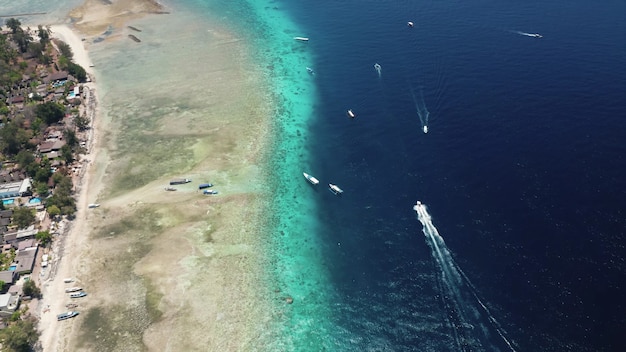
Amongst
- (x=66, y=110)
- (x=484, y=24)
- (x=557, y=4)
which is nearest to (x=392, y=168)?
(x=484, y=24)

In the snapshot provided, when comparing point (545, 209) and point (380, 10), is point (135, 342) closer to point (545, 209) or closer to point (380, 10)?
point (545, 209)

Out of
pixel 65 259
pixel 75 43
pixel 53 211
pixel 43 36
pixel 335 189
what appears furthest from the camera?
pixel 75 43

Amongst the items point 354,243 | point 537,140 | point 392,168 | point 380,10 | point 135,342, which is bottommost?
point 135,342

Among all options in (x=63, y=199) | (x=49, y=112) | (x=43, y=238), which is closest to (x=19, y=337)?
(x=43, y=238)

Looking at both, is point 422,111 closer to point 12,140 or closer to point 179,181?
point 179,181

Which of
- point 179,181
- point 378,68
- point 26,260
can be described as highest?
point 378,68

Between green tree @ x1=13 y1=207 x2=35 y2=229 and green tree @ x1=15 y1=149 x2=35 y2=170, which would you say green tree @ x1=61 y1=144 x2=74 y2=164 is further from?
green tree @ x1=13 y1=207 x2=35 y2=229

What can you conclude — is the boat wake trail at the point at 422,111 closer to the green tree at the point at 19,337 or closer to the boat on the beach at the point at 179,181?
the boat on the beach at the point at 179,181
